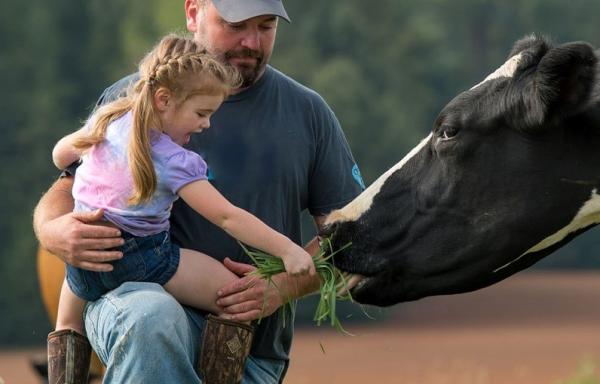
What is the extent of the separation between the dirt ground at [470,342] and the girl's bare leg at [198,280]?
12.3 m

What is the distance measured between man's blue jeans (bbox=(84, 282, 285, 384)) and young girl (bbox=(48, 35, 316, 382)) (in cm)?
11

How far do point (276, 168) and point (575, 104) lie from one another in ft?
4.44

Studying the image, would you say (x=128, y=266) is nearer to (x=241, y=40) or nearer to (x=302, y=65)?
(x=241, y=40)

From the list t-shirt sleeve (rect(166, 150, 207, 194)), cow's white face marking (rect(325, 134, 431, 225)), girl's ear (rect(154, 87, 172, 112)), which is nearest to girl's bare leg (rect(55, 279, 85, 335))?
t-shirt sleeve (rect(166, 150, 207, 194))

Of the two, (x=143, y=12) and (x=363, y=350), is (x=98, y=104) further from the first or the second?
(x=143, y=12)

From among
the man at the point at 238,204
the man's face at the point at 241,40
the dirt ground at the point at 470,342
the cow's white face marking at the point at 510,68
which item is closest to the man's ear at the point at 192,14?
the man at the point at 238,204

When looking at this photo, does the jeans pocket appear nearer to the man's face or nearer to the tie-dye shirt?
the tie-dye shirt

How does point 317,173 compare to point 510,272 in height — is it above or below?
above

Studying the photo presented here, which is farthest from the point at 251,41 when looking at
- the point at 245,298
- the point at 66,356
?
the point at 66,356

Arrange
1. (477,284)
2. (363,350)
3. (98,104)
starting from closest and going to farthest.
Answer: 1. (477,284)
2. (98,104)
3. (363,350)

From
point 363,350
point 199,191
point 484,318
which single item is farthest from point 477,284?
point 484,318

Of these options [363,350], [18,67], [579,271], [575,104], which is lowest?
[579,271]

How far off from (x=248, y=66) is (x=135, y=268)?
108 centimetres

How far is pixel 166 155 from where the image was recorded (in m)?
4.85
